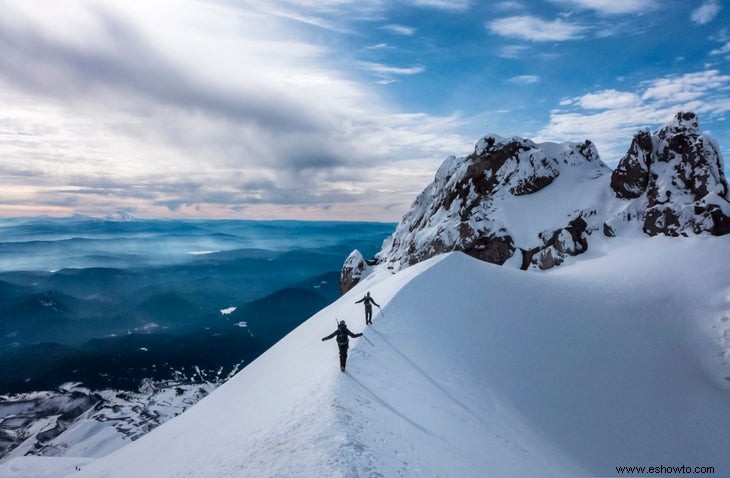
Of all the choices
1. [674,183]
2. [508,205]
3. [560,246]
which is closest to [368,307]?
[560,246]

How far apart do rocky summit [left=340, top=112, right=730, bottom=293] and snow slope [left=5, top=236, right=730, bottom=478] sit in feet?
29.4

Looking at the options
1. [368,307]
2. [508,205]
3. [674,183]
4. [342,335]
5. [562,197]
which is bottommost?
[368,307]

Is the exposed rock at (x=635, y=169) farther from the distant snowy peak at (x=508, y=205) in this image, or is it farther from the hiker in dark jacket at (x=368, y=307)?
the hiker in dark jacket at (x=368, y=307)

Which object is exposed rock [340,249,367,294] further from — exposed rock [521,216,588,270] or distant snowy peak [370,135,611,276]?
exposed rock [521,216,588,270]

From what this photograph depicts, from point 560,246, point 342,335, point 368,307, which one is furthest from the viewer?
point 560,246

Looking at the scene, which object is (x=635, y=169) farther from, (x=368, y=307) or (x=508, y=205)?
(x=368, y=307)

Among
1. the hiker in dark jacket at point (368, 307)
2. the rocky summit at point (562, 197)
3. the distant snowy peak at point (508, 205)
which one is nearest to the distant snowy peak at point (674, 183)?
the rocky summit at point (562, 197)

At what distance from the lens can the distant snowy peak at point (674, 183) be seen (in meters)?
39.4

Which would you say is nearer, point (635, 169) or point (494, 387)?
point (494, 387)

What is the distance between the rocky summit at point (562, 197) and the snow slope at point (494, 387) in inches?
353

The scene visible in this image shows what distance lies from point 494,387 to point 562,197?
48169 mm

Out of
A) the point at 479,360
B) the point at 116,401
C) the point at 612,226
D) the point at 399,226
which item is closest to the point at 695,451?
the point at 479,360

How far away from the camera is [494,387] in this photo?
845 inches

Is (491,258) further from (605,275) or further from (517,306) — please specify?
(517,306)
